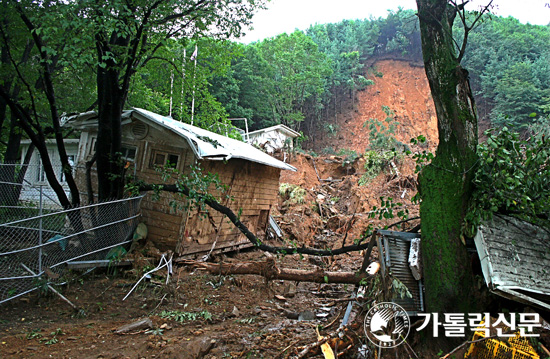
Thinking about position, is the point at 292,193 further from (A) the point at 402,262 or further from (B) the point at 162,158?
(A) the point at 402,262

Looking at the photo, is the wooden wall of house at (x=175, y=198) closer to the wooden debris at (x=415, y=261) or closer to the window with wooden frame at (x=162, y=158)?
the window with wooden frame at (x=162, y=158)

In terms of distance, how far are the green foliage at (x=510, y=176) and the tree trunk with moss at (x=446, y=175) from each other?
0.47ft

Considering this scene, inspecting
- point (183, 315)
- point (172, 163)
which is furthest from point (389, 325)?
point (172, 163)

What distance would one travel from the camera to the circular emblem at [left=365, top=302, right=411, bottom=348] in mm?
4359

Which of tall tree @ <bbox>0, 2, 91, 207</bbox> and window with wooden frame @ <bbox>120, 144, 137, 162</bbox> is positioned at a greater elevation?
tall tree @ <bbox>0, 2, 91, 207</bbox>

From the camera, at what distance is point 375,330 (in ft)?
14.6

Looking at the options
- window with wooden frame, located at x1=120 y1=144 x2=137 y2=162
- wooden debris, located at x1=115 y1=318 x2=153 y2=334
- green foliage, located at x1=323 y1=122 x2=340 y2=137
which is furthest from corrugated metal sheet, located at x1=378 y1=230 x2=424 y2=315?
green foliage, located at x1=323 y1=122 x2=340 y2=137

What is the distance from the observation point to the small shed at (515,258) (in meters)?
3.87

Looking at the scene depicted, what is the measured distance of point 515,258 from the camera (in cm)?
416

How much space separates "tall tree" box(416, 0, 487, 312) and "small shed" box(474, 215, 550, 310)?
0.35 meters

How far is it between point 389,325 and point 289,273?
193cm

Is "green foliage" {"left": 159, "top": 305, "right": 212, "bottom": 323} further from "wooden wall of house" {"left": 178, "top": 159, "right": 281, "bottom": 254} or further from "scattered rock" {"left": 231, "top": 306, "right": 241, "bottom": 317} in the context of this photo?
"wooden wall of house" {"left": 178, "top": 159, "right": 281, "bottom": 254}

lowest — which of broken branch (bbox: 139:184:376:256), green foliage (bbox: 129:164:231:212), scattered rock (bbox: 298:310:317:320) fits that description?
scattered rock (bbox: 298:310:317:320)

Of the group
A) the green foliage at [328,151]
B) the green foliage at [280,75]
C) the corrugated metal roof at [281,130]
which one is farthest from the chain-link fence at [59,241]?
the green foliage at [328,151]
